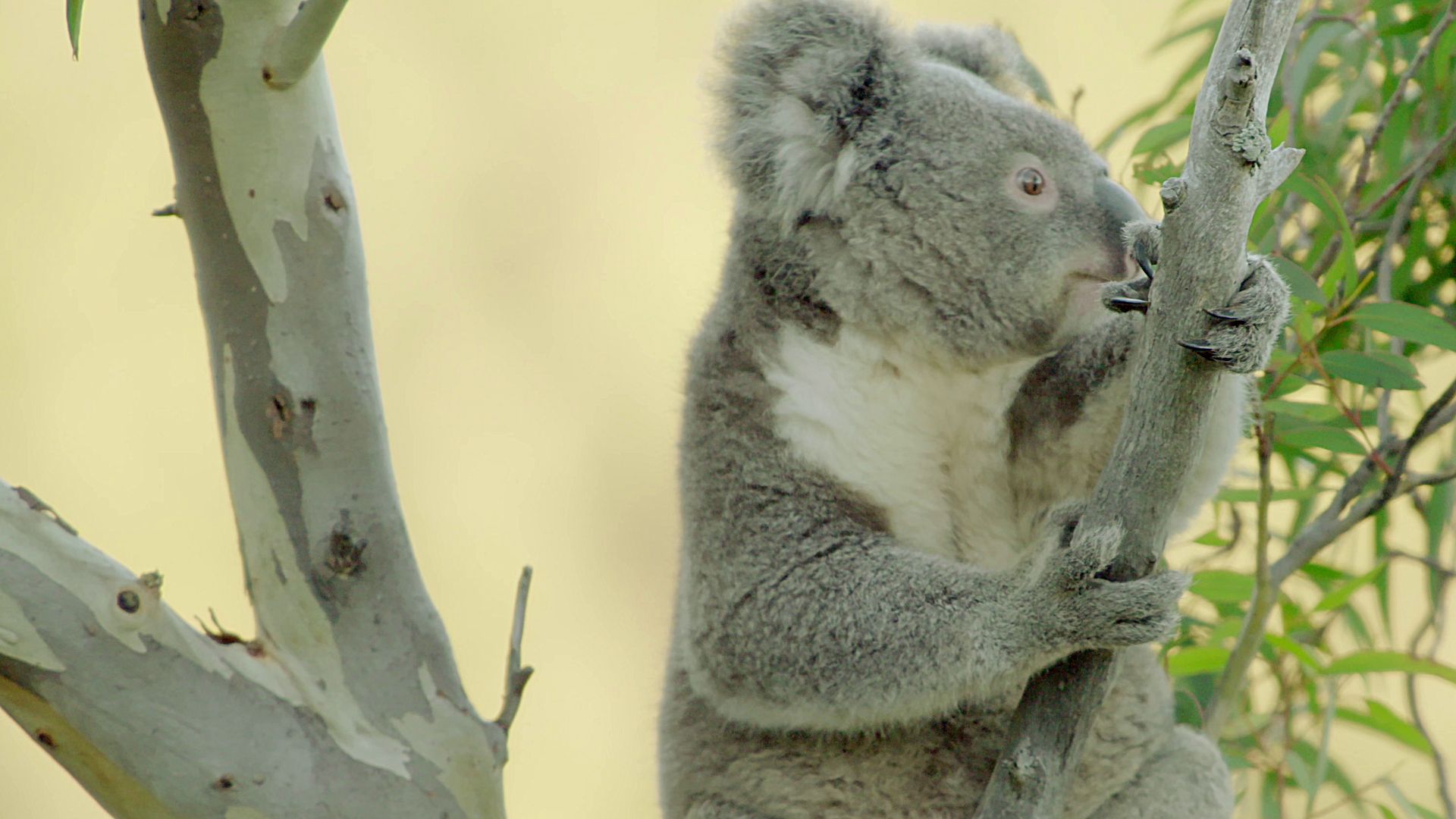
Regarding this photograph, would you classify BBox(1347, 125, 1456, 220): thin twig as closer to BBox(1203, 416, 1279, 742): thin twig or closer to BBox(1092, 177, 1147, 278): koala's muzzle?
BBox(1203, 416, 1279, 742): thin twig

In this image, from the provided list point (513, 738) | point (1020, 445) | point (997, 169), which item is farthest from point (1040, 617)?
point (513, 738)

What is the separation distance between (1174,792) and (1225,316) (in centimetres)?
79

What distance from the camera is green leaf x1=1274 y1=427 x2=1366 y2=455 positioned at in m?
2.16

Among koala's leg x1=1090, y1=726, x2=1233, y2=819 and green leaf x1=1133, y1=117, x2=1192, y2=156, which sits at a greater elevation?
green leaf x1=1133, y1=117, x2=1192, y2=156

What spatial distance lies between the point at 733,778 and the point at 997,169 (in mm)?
854

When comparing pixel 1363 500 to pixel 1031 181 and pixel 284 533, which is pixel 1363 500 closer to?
pixel 1031 181

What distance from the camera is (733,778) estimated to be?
1868 millimetres

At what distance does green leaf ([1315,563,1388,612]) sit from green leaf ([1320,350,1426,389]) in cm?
36

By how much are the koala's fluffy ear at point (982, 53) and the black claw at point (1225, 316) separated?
0.91 meters

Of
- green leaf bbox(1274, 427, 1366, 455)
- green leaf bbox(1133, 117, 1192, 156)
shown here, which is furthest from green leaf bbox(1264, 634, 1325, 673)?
green leaf bbox(1133, 117, 1192, 156)

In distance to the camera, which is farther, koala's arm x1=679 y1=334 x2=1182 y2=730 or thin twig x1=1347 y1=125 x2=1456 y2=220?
thin twig x1=1347 y1=125 x2=1456 y2=220

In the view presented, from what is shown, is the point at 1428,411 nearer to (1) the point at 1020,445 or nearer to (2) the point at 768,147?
(1) the point at 1020,445

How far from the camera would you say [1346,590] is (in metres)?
2.26

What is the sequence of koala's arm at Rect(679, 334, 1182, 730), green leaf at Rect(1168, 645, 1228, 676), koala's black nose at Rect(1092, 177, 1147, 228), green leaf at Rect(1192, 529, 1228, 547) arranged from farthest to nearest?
green leaf at Rect(1192, 529, 1228, 547) < green leaf at Rect(1168, 645, 1228, 676) < koala's black nose at Rect(1092, 177, 1147, 228) < koala's arm at Rect(679, 334, 1182, 730)
